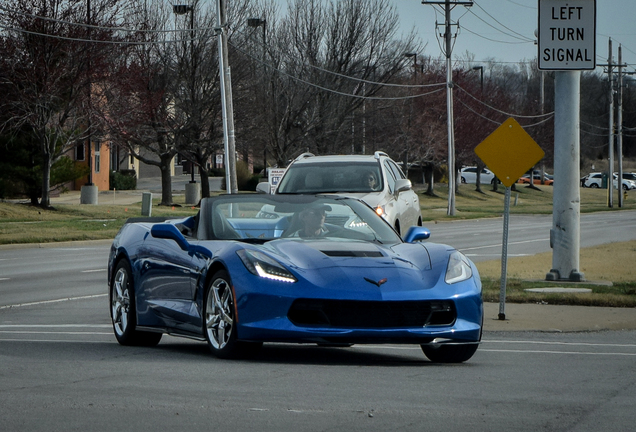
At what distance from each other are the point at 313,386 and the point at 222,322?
149 cm

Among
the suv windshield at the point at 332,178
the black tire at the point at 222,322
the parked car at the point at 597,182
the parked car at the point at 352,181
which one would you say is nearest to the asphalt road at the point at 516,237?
the parked car at the point at 352,181

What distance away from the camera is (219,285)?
8.09 m

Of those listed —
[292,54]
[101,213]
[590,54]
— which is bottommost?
[101,213]

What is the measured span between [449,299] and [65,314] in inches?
267

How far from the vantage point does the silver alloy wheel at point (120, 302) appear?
962 centimetres

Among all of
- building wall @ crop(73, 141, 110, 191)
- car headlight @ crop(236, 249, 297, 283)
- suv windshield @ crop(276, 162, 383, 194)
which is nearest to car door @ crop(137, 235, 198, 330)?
car headlight @ crop(236, 249, 297, 283)

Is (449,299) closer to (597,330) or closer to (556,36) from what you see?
(597,330)

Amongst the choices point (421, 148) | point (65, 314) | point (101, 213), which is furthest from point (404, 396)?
point (421, 148)

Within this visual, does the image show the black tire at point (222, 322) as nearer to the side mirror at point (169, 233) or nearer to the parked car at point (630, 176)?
the side mirror at point (169, 233)

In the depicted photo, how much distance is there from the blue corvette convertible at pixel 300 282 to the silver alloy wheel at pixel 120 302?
0.44 feet

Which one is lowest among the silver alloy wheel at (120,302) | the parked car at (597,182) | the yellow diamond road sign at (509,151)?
the parked car at (597,182)

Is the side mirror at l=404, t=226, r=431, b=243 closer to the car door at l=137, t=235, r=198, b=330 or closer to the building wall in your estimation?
the car door at l=137, t=235, r=198, b=330

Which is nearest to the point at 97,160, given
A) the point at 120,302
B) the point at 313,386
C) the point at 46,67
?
→ the point at 46,67

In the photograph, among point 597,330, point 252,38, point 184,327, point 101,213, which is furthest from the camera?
point 252,38
